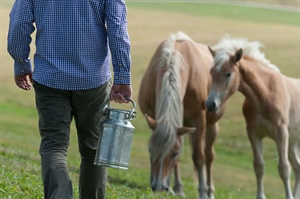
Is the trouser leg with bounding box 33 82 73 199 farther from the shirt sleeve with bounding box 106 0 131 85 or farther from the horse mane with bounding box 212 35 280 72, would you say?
the horse mane with bounding box 212 35 280 72

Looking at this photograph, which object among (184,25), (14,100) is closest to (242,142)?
(14,100)

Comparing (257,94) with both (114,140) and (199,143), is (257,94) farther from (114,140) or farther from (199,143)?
(114,140)

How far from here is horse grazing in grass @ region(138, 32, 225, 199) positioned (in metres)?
10.9

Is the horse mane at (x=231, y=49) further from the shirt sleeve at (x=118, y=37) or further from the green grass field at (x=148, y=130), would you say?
the shirt sleeve at (x=118, y=37)

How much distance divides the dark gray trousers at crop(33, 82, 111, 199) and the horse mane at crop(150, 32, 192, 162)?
16.2 feet

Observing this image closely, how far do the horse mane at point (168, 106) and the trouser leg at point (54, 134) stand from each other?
17.2 ft

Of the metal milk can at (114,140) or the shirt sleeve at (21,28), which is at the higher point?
the shirt sleeve at (21,28)

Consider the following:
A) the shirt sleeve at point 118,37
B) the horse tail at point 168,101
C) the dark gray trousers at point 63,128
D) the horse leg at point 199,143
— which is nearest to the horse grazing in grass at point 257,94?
the horse tail at point 168,101

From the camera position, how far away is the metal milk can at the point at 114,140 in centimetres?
545

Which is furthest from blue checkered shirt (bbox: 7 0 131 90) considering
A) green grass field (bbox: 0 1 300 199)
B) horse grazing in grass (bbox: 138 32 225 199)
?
horse grazing in grass (bbox: 138 32 225 199)

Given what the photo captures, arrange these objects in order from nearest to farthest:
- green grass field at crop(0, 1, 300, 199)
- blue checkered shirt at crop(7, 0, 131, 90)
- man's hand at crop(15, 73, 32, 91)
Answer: blue checkered shirt at crop(7, 0, 131, 90) < man's hand at crop(15, 73, 32, 91) < green grass field at crop(0, 1, 300, 199)

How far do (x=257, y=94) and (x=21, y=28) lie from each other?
6643 mm

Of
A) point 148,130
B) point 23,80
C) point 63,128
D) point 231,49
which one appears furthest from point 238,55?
point 148,130

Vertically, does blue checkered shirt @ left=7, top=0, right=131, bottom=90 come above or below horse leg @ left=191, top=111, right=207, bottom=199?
above
